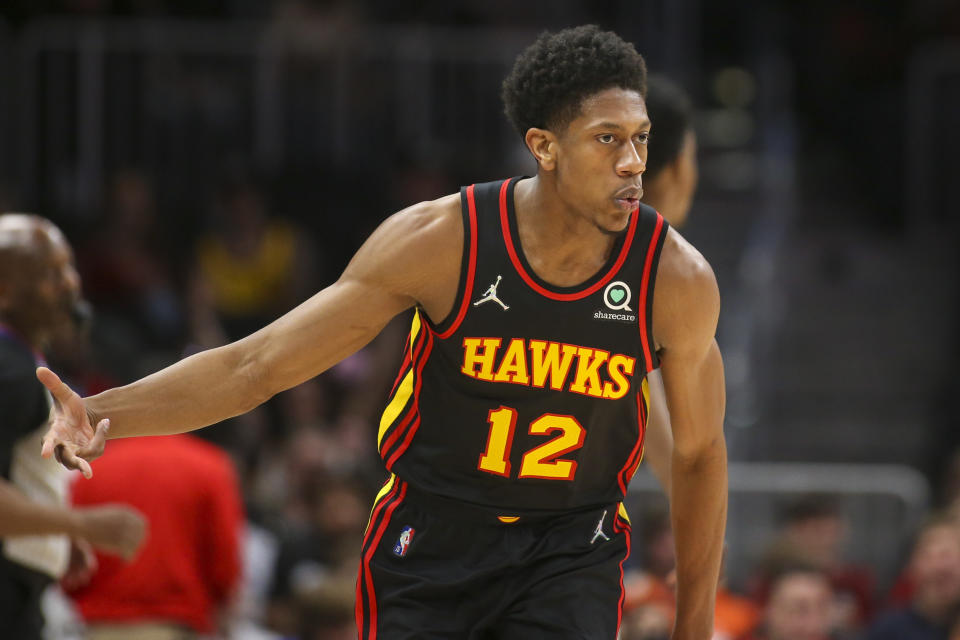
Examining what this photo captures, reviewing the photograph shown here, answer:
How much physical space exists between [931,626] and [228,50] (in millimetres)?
6591

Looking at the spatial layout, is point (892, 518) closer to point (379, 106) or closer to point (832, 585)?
point (832, 585)

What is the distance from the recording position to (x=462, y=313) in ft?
12.7

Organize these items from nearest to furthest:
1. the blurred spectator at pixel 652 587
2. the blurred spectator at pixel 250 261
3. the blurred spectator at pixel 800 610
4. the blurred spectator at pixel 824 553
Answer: the blurred spectator at pixel 652 587 < the blurred spectator at pixel 800 610 < the blurred spectator at pixel 824 553 < the blurred spectator at pixel 250 261

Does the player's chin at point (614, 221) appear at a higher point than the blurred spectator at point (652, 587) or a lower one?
higher

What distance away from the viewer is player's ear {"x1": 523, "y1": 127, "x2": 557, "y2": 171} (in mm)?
3869

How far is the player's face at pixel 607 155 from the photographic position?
12.3 feet

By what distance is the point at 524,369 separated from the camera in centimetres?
386

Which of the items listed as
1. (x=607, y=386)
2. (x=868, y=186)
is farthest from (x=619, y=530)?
(x=868, y=186)

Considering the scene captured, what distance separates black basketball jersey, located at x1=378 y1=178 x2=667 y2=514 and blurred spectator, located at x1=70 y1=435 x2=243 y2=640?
3023 mm

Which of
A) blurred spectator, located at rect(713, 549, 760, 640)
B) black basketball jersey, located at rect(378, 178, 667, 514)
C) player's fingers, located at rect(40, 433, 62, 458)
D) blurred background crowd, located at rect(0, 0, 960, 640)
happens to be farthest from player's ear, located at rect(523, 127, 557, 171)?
blurred spectator, located at rect(713, 549, 760, 640)

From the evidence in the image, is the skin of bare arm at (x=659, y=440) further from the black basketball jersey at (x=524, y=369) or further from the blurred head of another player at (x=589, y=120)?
the blurred head of another player at (x=589, y=120)

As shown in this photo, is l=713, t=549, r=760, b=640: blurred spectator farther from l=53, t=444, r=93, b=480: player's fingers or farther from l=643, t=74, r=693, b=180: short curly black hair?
l=53, t=444, r=93, b=480: player's fingers

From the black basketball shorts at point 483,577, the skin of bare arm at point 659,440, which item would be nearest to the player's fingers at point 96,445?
the black basketball shorts at point 483,577

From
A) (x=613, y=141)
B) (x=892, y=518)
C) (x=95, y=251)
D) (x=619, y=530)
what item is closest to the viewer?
(x=613, y=141)
